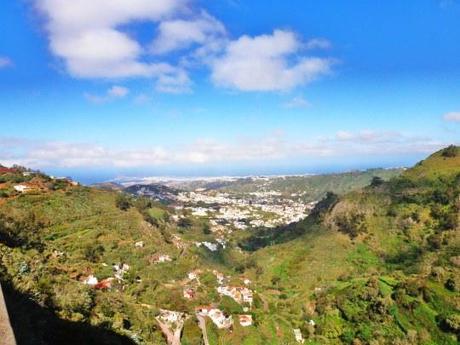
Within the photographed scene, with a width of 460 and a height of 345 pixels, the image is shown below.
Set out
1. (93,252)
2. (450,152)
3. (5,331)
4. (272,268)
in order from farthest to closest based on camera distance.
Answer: (450,152)
(272,268)
(93,252)
(5,331)

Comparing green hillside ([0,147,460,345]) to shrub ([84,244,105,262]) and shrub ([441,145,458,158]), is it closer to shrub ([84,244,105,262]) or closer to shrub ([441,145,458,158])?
shrub ([84,244,105,262])

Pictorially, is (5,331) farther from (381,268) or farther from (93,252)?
(381,268)

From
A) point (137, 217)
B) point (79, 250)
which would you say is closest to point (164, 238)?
point (137, 217)

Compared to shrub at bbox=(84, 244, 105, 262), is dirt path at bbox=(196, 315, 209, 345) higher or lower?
lower

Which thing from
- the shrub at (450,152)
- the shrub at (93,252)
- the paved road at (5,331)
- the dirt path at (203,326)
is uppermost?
the shrub at (450,152)

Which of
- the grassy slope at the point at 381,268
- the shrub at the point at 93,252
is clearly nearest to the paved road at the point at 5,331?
the grassy slope at the point at 381,268

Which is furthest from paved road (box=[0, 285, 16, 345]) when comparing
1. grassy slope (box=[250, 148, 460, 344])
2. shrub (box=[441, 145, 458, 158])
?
shrub (box=[441, 145, 458, 158])

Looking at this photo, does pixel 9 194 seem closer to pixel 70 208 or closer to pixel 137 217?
pixel 70 208

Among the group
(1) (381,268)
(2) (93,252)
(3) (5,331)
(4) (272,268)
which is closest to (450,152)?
(1) (381,268)

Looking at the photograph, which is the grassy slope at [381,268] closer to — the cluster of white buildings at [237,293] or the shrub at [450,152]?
the shrub at [450,152]
